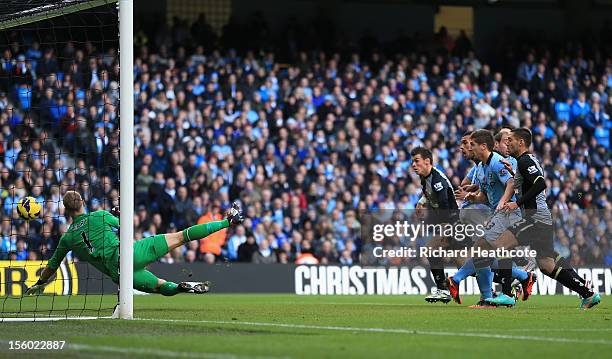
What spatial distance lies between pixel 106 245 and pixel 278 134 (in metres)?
12.7

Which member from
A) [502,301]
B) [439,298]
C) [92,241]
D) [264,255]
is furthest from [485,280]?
[264,255]

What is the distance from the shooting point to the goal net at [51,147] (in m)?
19.7

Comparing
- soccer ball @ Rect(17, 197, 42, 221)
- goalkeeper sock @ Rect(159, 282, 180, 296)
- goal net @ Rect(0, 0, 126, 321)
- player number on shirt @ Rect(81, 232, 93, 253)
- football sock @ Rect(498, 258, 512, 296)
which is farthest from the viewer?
goal net @ Rect(0, 0, 126, 321)

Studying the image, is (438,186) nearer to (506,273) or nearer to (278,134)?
(506,273)

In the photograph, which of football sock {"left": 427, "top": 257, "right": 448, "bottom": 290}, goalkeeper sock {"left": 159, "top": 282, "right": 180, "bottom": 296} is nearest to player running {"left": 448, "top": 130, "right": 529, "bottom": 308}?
football sock {"left": 427, "top": 257, "right": 448, "bottom": 290}

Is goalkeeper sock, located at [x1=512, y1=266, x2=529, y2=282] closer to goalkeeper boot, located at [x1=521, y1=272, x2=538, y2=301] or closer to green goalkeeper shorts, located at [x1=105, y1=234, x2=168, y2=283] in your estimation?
goalkeeper boot, located at [x1=521, y1=272, x2=538, y2=301]

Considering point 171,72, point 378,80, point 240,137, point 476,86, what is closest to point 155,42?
point 171,72

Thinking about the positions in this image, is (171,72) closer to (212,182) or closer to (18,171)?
(212,182)

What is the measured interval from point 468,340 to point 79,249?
19.1 feet

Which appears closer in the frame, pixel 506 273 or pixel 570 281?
pixel 570 281

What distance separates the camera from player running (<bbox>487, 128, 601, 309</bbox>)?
13250mm

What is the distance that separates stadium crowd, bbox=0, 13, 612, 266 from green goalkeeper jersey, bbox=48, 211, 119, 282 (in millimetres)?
7054

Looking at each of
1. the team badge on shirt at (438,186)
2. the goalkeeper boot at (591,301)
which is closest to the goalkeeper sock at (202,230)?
the team badge on shirt at (438,186)

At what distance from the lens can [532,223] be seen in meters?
13.7
